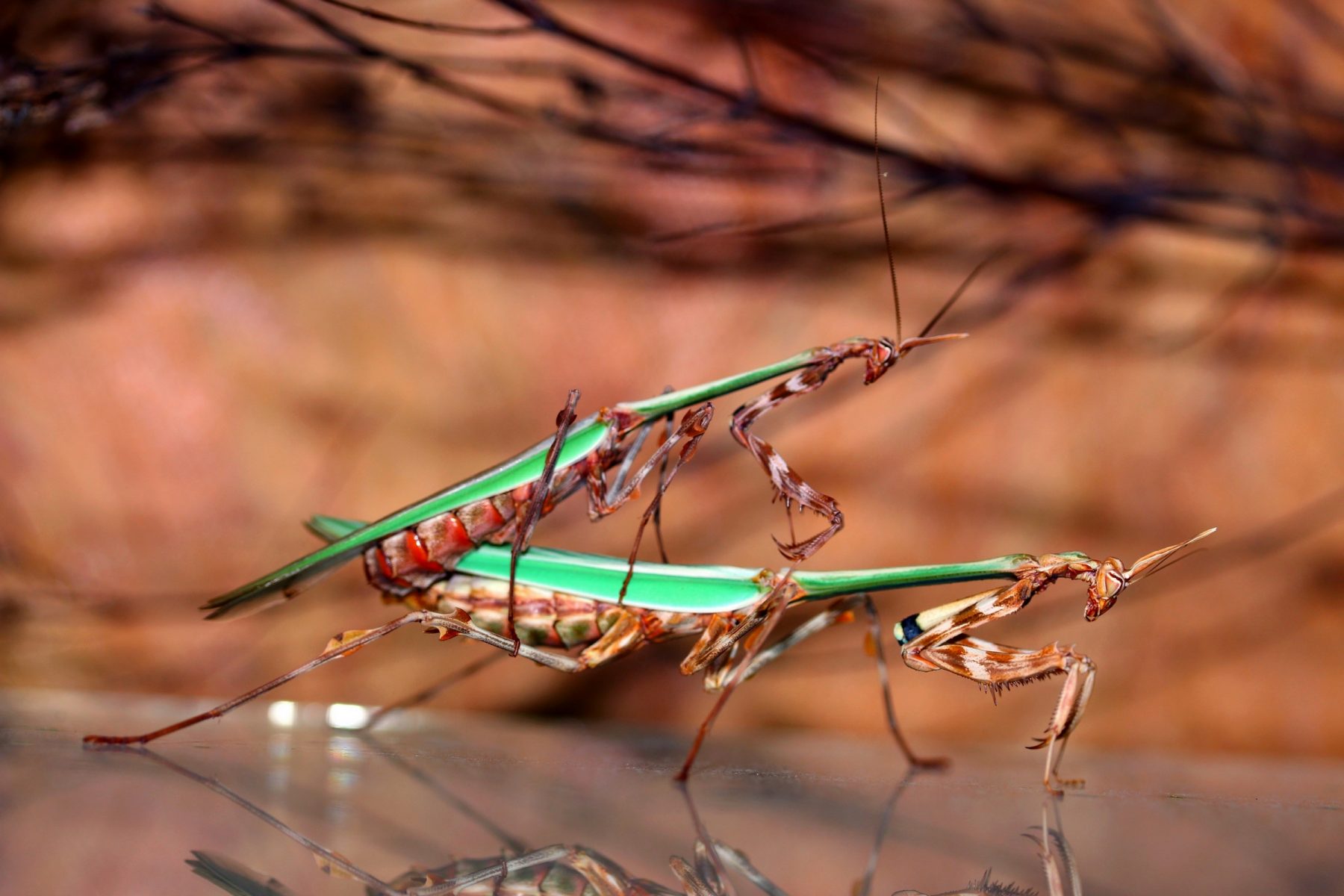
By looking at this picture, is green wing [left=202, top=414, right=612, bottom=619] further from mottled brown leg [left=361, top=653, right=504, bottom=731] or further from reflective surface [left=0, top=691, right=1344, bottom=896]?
mottled brown leg [left=361, top=653, right=504, bottom=731]

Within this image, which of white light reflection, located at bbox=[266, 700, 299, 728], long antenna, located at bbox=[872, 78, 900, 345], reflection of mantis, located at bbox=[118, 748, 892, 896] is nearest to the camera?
reflection of mantis, located at bbox=[118, 748, 892, 896]

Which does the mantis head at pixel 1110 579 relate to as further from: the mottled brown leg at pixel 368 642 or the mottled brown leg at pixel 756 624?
the mottled brown leg at pixel 368 642

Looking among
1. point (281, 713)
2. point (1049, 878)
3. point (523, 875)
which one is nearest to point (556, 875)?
point (523, 875)

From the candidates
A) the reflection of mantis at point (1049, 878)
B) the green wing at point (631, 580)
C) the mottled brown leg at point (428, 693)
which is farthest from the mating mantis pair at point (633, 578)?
the mottled brown leg at point (428, 693)

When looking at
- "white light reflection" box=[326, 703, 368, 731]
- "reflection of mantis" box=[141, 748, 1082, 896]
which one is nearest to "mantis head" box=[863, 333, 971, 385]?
"reflection of mantis" box=[141, 748, 1082, 896]

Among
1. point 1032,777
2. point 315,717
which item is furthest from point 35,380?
point 1032,777

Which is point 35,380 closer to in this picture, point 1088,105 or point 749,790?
point 749,790
